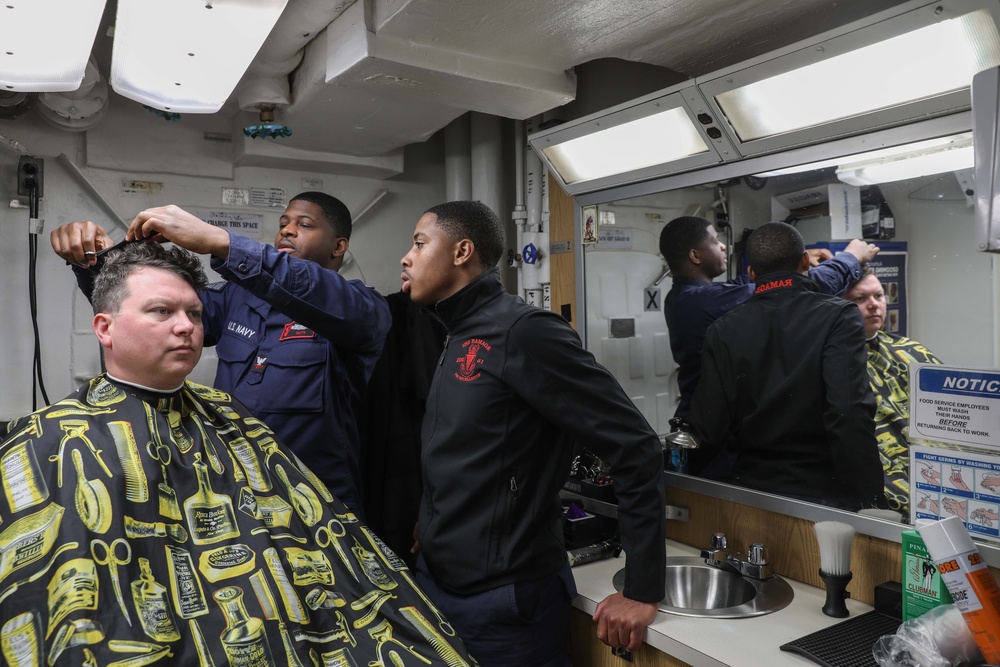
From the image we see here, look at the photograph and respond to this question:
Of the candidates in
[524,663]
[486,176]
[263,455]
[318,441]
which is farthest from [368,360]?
[486,176]

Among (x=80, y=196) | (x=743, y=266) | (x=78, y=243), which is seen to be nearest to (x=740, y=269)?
(x=743, y=266)

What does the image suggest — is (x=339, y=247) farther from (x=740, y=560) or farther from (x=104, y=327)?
(x=740, y=560)

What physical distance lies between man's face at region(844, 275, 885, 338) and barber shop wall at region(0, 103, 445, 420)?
2486 millimetres

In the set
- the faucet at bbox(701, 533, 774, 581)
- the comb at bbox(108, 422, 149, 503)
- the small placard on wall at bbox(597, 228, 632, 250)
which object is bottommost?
the faucet at bbox(701, 533, 774, 581)

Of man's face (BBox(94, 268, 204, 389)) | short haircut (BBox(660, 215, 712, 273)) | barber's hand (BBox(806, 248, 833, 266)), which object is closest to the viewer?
man's face (BBox(94, 268, 204, 389))

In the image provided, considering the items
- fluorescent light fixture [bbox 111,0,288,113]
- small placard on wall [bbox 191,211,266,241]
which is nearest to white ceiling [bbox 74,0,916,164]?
fluorescent light fixture [bbox 111,0,288,113]

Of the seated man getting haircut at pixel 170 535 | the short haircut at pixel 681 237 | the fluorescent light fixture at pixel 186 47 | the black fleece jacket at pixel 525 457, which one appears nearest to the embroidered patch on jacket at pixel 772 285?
the short haircut at pixel 681 237

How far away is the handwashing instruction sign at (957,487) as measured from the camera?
5.21 ft

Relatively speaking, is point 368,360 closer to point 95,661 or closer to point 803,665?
point 95,661

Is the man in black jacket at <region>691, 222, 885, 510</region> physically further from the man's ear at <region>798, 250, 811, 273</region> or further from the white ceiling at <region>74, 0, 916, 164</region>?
the white ceiling at <region>74, 0, 916, 164</region>

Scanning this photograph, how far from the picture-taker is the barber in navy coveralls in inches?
68.1

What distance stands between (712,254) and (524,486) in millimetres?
1097

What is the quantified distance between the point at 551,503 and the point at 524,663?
390mm

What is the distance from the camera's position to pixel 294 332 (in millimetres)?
2242
